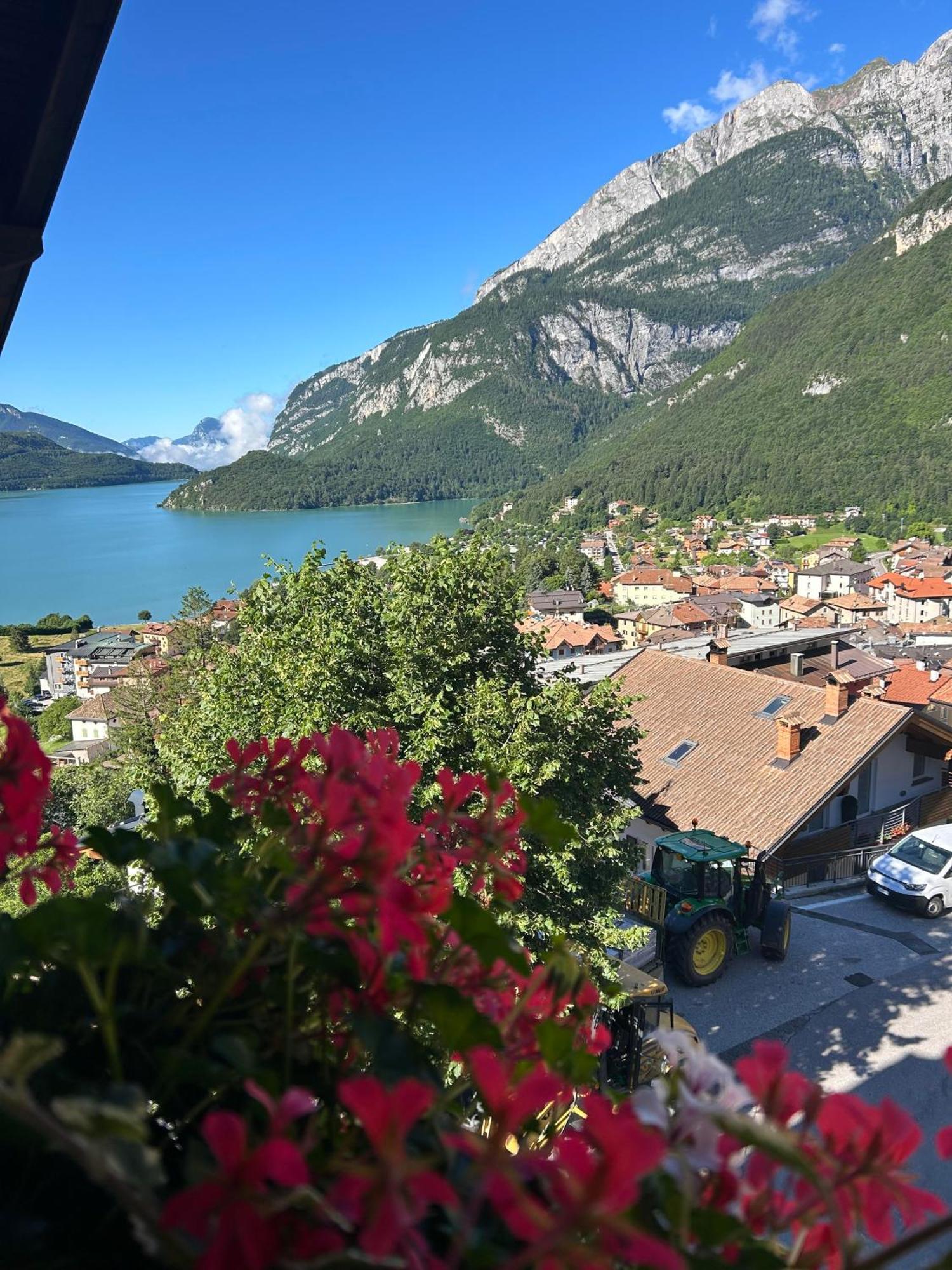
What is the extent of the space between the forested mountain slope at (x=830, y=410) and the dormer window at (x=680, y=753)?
336ft

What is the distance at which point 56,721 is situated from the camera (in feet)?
148

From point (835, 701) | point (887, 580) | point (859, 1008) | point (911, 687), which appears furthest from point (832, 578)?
point (859, 1008)

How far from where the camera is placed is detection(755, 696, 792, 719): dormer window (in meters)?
14.5

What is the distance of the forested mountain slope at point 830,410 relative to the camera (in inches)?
4461

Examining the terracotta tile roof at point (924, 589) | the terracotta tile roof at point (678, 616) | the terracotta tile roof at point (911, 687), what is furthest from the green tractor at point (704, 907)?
the terracotta tile roof at point (924, 589)

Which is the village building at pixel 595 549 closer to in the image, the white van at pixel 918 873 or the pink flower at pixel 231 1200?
the white van at pixel 918 873

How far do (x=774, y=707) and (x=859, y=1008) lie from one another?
6305 mm

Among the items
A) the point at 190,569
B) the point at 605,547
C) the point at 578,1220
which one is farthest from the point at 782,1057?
the point at 605,547

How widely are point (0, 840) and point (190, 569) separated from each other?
102344mm

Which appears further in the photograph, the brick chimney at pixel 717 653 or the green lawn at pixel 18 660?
the green lawn at pixel 18 660

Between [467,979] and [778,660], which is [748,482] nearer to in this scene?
[778,660]

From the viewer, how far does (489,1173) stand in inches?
21.5

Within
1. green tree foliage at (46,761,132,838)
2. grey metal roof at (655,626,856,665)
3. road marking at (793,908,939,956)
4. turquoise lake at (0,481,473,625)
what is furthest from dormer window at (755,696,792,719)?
turquoise lake at (0,481,473,625)

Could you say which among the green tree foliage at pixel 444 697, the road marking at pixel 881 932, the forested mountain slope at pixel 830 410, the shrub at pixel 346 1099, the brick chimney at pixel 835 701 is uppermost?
the forested mountain slope at pixel 830 410
